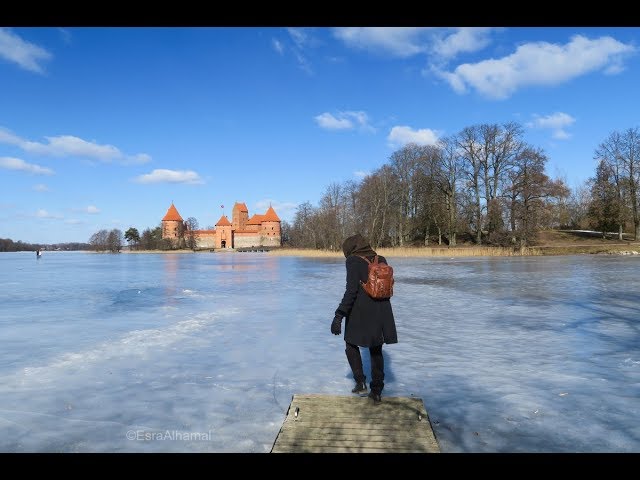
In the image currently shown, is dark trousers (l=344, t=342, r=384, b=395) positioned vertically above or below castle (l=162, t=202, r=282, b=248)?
below

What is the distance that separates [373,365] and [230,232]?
396ft

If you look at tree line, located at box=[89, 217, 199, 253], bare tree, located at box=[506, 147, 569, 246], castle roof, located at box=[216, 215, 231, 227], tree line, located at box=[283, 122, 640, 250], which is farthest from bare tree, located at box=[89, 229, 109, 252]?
bare tree, located at box=[506, 147, 569, 246]

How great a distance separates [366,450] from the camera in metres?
3.09

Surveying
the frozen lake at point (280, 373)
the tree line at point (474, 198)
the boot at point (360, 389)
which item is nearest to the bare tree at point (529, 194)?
the tree line at point (474, 198)

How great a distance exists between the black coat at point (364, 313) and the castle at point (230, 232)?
114 m

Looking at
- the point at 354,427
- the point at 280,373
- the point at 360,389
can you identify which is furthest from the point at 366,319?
the point at 280,373

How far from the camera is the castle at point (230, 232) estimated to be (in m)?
119

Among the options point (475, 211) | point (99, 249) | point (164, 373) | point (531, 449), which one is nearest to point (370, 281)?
Result: point (531, 449)

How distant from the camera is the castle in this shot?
119m

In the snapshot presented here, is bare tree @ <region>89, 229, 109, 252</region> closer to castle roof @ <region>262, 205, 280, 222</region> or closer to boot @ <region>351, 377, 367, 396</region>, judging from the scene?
Answer: castle roof @ <region>262, 205, 280, 222</region>

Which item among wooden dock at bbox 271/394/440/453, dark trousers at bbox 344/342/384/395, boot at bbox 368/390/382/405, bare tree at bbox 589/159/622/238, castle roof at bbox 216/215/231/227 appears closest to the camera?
wooden dock at bbox 271/394/440/453

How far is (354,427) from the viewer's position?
349cm

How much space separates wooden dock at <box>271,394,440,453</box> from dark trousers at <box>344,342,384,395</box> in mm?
138
